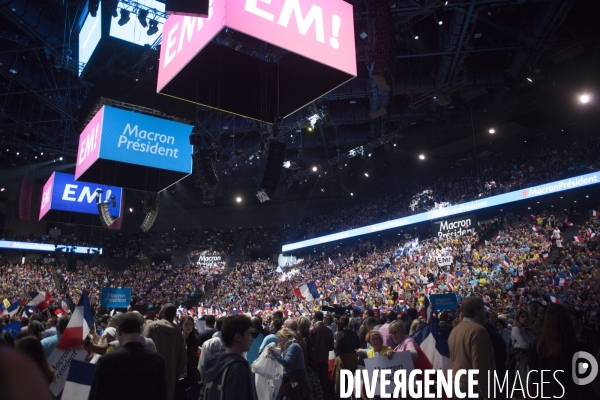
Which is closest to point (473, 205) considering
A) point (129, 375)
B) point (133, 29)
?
point (133, 29)

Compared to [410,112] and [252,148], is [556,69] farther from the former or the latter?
[252,148]

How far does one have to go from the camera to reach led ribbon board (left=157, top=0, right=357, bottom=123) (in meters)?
5.52

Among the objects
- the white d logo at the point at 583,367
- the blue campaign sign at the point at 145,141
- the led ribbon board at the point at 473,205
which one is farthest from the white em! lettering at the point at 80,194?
the led ribbon board at the point at 473,205

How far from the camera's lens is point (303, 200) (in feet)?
118

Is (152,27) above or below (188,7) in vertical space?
above

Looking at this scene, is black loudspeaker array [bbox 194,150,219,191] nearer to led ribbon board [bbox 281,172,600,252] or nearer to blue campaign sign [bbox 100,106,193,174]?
blue campaign sign [bbox 100,106,193,174]

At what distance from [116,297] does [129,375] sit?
10900 millimetres

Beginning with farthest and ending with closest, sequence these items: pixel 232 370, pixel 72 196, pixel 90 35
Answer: pixel 72 196
pixel 90 35
pixel 232 370

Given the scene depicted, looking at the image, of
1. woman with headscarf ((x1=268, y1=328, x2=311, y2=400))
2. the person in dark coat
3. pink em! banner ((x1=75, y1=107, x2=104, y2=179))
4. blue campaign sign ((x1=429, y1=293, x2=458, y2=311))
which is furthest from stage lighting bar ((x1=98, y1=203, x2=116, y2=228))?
the person in dark coat

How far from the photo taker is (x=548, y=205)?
21.8 meters

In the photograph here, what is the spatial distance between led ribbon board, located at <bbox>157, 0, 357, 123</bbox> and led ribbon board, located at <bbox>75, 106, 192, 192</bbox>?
2748 millimetres

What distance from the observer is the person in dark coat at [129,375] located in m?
2.62

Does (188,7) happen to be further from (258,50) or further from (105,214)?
(105,214)

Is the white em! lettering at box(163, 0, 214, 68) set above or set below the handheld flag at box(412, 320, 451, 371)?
above
